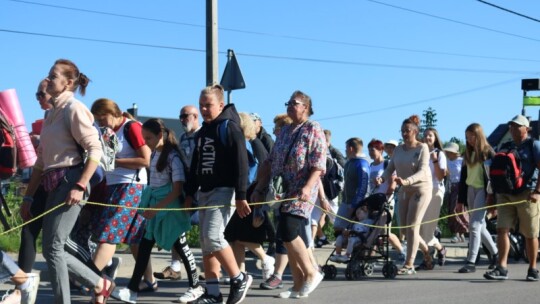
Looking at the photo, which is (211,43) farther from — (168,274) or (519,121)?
(519,121)

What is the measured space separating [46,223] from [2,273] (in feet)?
2.00

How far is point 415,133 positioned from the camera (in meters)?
11.2

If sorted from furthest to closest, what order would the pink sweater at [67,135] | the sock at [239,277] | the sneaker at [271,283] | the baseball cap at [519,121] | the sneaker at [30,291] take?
the baseball cap at [519,121] < the sneaker at [271,283] < the sock at [239,277] < the sneaker at [30,291] < the pink sweater at [67,135]

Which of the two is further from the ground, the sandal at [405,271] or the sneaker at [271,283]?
the sneaker at [271,283]

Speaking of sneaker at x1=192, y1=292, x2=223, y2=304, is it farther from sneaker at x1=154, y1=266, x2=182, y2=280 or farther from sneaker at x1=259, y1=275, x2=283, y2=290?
sneaker at x1=154, y1=266, x2=182, y2=280

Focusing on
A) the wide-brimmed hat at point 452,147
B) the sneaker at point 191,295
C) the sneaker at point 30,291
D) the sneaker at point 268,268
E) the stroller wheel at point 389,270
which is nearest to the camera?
the sneaker at point 30,291

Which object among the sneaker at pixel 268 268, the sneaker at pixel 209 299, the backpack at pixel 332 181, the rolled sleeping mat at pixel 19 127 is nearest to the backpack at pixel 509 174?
the backpack at pixel 332 181

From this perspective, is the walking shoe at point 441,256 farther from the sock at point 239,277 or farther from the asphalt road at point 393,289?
the sock at point 239,277

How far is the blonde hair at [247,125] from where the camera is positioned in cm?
970

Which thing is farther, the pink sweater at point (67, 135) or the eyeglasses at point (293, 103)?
the eyeglasses at point (293, 103)

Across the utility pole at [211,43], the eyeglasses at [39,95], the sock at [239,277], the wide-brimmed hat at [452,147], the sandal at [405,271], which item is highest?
the utility pole at [211,43]

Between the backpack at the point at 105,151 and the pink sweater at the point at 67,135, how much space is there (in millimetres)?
37

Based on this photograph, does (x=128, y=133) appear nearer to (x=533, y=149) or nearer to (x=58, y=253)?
(x=58, y=253)

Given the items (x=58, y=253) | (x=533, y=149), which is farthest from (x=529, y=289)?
(x=58, y=253)
